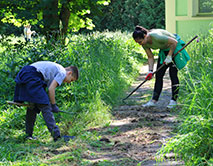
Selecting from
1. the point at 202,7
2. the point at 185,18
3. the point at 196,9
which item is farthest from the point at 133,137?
the point at 202,7

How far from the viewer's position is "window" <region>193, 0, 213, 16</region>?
36.1ft

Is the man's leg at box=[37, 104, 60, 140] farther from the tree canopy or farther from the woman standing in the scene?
the tree canopy

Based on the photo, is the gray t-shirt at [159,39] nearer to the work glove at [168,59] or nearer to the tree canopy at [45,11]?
the work glove at [168,59]

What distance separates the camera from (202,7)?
441 inches

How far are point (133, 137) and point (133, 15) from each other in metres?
20.5

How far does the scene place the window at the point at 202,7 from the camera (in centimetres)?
1102

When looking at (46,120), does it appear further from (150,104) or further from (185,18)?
(185,18)

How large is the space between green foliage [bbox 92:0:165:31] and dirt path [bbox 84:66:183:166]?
15.5 m

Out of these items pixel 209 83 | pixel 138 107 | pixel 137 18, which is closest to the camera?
pixel 209 83

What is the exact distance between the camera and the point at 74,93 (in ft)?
20.6

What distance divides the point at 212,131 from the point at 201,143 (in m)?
→ 0.15

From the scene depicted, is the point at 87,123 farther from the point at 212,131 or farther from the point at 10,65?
the point at 212,131

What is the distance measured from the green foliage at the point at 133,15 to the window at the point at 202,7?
10728 mm

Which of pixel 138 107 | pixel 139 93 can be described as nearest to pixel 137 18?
pixel 139 93
